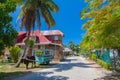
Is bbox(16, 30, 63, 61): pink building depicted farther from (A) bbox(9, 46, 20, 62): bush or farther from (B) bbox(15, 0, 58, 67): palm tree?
(B) bbox(15, 0, 58, 67): palm tree

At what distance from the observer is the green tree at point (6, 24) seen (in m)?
16.6

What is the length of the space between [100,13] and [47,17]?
1690cm

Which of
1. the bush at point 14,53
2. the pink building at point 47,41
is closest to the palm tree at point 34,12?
the bush at point 14,53

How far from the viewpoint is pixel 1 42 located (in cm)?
1680

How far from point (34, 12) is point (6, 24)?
13.0 meters

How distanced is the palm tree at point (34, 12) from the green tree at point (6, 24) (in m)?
11.4

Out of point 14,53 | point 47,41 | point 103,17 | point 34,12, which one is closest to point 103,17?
point 103,17

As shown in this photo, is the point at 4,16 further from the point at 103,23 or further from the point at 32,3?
the point at 32,3

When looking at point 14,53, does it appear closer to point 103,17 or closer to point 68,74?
point 68,74

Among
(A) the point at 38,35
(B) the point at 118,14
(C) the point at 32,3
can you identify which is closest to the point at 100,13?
(B) the point at 118,14

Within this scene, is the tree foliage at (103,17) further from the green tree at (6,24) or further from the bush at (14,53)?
the bush at (14,53)

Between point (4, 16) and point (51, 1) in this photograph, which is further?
point (51, 1)

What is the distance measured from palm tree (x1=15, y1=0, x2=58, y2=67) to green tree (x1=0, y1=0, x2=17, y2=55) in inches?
451

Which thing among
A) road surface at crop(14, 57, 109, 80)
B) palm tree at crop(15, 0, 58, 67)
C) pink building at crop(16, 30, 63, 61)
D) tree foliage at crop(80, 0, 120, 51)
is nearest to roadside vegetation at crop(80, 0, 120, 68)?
tree foliage at crop(80, 0, 120, 51)
